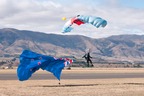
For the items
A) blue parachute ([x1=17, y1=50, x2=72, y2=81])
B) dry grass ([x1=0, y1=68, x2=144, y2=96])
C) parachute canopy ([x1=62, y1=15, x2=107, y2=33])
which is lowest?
dry grass ([x1=0, y1=68, x2=144, y2=96])

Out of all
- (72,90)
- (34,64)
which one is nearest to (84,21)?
(34,64)

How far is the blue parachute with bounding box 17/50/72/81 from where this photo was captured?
3447cm

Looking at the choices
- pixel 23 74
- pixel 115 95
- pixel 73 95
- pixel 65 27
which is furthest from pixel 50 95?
pixel 65 27

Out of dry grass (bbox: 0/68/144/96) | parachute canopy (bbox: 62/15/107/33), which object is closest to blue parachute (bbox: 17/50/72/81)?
dry grass (bbox: 0/68/144/96)

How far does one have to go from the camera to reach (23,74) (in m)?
34.4

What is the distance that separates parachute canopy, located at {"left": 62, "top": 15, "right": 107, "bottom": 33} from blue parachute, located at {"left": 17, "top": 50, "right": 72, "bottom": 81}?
3357mm

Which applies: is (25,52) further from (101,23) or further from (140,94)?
(140,94)

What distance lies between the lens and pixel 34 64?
116 ft

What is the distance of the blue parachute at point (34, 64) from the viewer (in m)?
34.5

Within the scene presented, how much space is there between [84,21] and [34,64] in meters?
6.58

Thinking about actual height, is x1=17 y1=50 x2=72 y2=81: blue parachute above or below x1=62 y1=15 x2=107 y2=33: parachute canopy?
below

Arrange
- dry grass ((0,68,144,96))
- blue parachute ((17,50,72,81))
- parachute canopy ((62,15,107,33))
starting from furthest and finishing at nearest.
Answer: blue parachute ((17,50,72,81)), parachute canopy ((62,15,107,33)), dry grass ((0,68,144,96))

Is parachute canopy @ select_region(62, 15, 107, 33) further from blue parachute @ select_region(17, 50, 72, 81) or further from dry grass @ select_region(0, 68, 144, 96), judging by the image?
dry grass @ select_region(0, 68, 144, 96)

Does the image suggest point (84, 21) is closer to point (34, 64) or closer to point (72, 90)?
point (34, 64)
